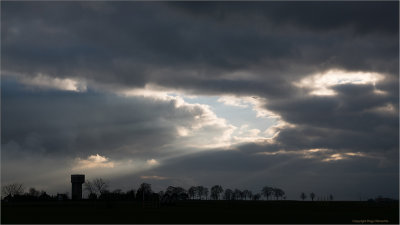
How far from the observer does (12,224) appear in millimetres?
60438

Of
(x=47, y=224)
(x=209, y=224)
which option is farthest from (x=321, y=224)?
(x=47, y=224)

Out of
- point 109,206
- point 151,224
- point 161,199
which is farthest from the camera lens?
point 161,199

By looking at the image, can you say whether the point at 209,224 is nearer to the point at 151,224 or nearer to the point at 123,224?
the point at 151,224

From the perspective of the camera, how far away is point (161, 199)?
137 m

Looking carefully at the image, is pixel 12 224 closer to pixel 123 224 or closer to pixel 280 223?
pixel 123 224

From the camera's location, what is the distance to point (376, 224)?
202 ft

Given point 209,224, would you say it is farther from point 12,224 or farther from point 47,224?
point 12,224

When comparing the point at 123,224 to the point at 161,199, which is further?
the point at 161,199

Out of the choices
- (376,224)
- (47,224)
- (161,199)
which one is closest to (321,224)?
(376,224)

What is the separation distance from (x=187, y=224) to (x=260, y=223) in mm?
10876

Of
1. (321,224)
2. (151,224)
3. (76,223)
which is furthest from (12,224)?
(321,224)

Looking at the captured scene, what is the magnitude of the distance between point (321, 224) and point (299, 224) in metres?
3.57

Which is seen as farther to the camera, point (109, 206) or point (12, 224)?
point (109, 206)

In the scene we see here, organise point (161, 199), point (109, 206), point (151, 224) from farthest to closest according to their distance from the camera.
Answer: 1. point (161, 199)
2. point (109, 206)
3. point (151, 224)
